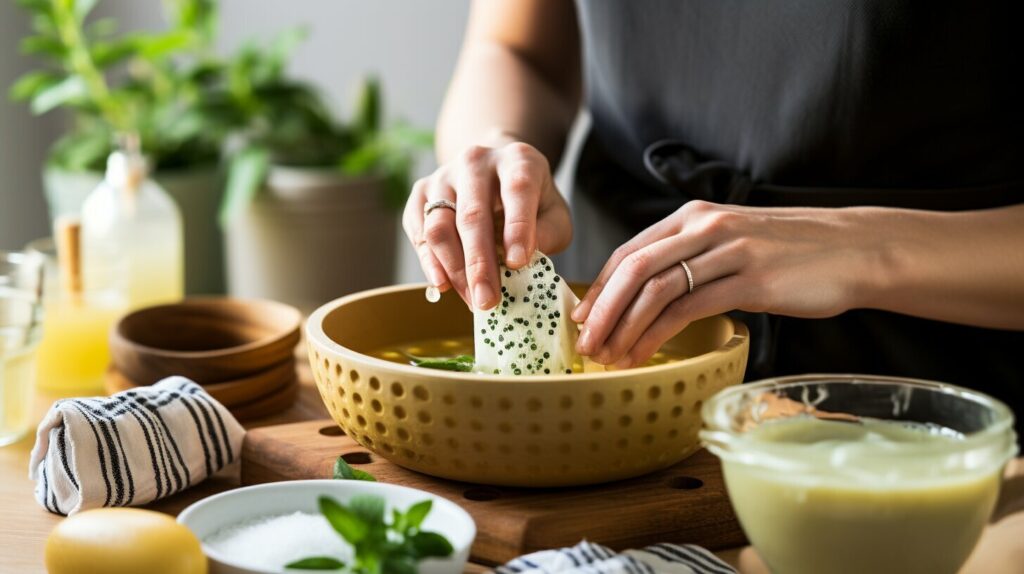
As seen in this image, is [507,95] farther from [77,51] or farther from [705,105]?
[77,51]

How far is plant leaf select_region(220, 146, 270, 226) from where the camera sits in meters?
2.83

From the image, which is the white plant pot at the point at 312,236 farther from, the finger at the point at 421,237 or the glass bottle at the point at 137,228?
the finger at the point at 421,237

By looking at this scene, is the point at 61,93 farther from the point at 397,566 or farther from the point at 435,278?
the point at 397,566

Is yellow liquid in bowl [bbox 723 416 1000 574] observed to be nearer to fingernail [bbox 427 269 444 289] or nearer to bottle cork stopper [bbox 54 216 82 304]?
fingernail [bbox 427 269 444 289]

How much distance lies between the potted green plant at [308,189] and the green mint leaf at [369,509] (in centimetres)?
203

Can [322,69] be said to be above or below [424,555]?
above

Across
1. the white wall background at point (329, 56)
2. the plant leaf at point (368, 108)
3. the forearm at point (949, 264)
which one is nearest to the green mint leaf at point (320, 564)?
the forearm at point (949, 264)

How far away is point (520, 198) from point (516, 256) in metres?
0.08

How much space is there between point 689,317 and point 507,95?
0.72 meters

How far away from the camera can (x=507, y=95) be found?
176 centimetres

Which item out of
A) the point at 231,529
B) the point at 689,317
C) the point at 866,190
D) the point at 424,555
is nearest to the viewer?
the point at 424,555

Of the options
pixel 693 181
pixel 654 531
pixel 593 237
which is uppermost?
pixel 693 181

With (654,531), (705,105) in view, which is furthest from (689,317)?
(705,105)

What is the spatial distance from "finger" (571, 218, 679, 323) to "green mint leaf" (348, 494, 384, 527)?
32cm
